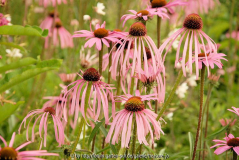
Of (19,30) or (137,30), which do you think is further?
(137,30)

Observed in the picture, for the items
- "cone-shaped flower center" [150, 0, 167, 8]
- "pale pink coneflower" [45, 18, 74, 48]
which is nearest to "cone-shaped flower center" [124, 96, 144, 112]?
"cone-shaped flower center" [150, 0, 167, 8]

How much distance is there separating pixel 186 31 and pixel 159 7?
20cm

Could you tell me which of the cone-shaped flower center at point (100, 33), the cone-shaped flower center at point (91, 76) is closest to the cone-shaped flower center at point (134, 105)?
the cone-shaped flower center at point (91, 76)

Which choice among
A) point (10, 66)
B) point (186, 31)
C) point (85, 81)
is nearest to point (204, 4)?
point (186, 31)

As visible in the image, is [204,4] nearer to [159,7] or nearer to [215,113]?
[215,113]

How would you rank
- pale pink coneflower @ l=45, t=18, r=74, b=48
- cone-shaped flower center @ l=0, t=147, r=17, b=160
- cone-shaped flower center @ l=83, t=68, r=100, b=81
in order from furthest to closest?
pale pink coneflower @ l=45, t=18, r=74, b=48, cone-shaped flower center @ l=83, t=68, r=100, b=81, cone-shaped flower center @ l=0, t=147, r=17, b=160

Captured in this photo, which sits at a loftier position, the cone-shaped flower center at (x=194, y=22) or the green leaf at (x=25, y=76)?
the cone-shaped flower center at (x=194, y=22)

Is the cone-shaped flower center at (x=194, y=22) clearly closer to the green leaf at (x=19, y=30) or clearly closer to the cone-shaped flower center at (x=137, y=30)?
the cone-shaped flower center at (x=137, y=30)

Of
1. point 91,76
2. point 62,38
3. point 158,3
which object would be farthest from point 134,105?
point 62,38

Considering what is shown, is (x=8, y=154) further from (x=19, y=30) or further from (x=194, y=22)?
(x=194, y=22)

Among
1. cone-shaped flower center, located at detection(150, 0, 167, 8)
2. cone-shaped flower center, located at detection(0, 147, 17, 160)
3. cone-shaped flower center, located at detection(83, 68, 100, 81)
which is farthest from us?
cone-shaped flower center, located at detection(150, 0, 167, 8)

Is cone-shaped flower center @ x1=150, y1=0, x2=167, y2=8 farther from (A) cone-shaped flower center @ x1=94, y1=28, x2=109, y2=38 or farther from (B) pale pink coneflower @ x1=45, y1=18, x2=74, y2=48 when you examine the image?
(B) pale pink coneflower @ x1=45, y1=18, x2=74, y2=48

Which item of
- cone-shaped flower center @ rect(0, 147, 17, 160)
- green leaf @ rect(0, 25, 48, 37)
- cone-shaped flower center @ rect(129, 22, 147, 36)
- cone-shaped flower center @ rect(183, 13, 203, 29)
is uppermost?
cone-shaped flower center @ rect(183, 13, 203, 29)

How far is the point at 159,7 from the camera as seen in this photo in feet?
3.22
